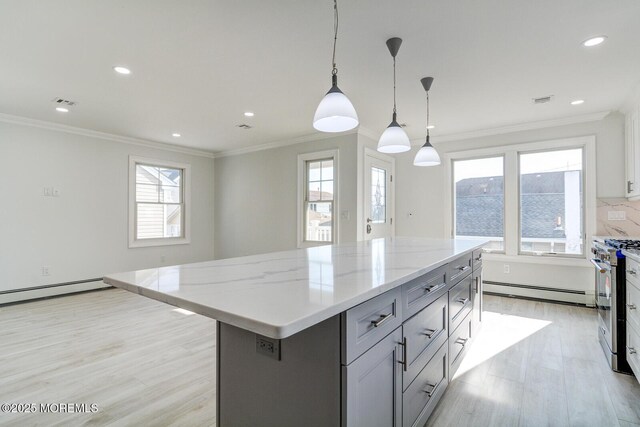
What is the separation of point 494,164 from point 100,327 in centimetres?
550

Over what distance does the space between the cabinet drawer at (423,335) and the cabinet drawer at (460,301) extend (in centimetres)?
13

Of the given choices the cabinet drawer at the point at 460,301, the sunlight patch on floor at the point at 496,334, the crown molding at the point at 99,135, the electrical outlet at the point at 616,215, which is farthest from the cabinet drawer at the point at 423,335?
the crown molding at the point at 99,135

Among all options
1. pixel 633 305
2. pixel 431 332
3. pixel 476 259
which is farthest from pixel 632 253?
pixel 431 332

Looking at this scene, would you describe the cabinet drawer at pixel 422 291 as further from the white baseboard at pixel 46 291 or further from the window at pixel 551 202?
the white baseboard at pixel 46 291

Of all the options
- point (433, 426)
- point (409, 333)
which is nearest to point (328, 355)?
point (409, 333)

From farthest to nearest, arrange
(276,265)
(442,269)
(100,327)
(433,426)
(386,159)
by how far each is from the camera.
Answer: (386,159), (100,327), (442,269), (433,426), (276,265)

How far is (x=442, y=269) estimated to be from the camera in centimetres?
192

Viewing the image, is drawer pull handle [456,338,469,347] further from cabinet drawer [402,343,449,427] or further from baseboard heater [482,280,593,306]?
baseboard heater [482,280,593,306]

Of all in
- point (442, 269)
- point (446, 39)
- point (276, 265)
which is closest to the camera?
point (276, 265)

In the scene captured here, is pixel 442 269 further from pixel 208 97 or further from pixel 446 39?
pixel 208 97

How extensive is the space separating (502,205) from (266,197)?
3864 millimetres

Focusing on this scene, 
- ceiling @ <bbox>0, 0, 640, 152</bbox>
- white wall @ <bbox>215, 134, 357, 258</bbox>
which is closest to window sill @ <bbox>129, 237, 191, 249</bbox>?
white wall @ <bbox>215, 134, 357, 258</bbox>

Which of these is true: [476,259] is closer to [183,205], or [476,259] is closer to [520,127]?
[520,127]

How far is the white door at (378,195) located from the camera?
4.88m
